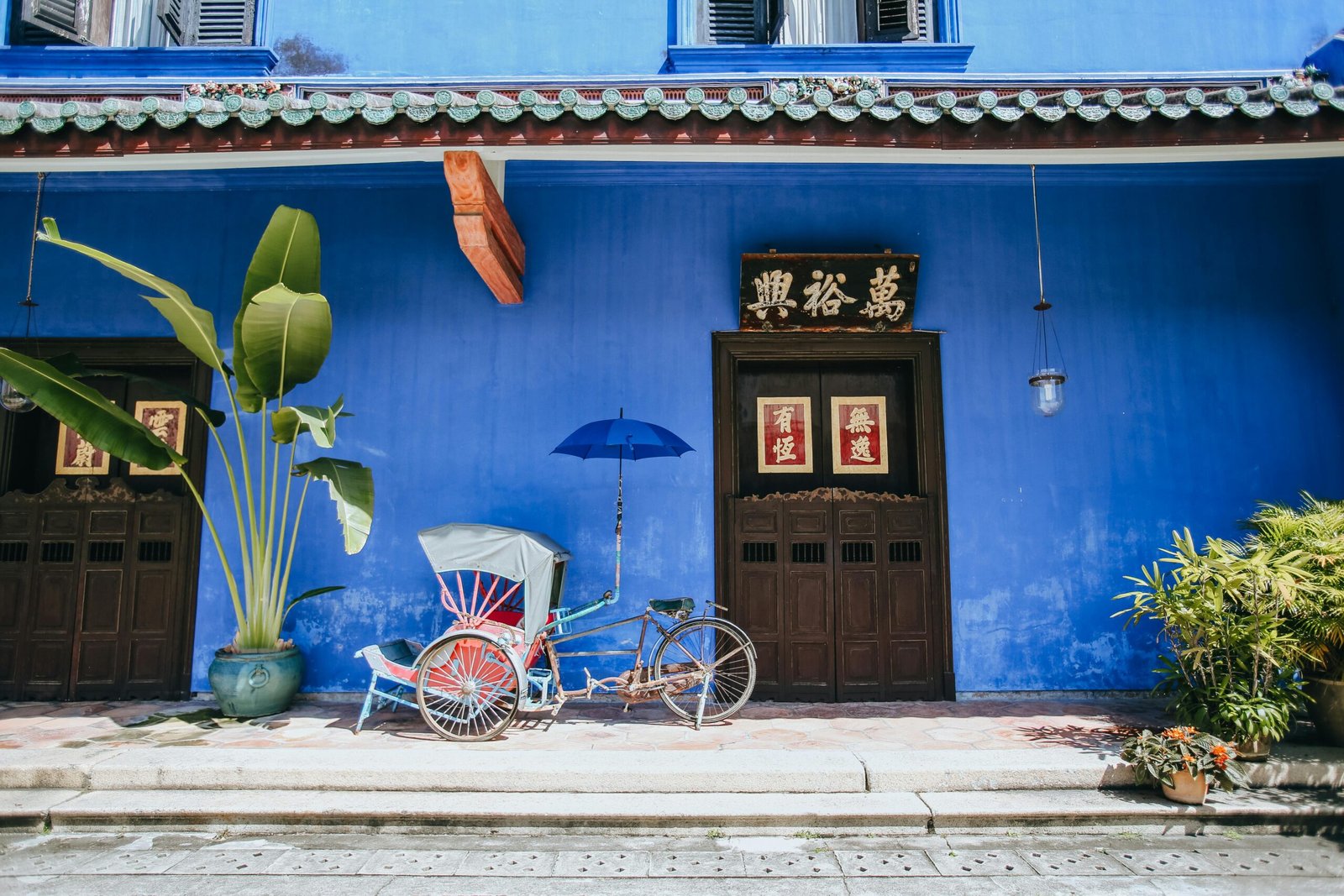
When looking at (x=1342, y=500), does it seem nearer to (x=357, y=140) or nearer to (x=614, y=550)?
(x=614, y=550)

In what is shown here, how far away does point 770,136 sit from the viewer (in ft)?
17.0

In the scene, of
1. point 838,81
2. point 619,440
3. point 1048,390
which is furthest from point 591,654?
point 838,81

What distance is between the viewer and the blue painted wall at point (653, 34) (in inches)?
302

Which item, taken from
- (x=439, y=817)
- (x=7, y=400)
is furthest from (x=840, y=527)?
(x=7, y=400)

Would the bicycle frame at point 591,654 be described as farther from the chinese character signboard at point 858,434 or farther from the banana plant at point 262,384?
the chinese character signboard at point 858,434

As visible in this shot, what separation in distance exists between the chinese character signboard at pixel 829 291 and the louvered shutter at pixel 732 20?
268 centimetres

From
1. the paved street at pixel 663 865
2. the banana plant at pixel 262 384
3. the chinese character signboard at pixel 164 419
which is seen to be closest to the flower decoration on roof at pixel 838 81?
the banana plant at pixel 262 384

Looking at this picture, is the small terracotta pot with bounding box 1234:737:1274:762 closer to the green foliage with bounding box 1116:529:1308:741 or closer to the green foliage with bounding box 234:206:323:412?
the green foliage with bounding box 1116:529:1308:741

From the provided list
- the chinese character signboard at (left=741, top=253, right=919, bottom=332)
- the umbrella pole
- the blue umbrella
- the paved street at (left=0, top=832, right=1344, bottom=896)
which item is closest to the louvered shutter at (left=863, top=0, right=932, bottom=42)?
the chinese character signboard at (left=741, top=253, right=919, bottom=332)

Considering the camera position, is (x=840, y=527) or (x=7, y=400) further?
(x=840, y=527)

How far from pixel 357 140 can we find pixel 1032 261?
5.40m

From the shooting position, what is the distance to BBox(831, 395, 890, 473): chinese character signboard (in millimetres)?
7168

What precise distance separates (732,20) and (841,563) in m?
5.26

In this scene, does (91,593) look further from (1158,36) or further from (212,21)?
(1158,36)
